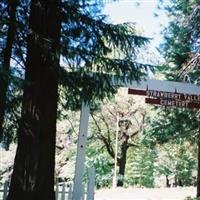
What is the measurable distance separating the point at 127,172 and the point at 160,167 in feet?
10.7

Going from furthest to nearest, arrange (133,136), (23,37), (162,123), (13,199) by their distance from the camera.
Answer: (133,136)
(162,123)
(23,37)
(13,199)

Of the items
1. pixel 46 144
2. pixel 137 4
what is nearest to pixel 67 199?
pixel 46 144

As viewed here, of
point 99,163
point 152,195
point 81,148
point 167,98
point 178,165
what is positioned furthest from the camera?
point 178,165

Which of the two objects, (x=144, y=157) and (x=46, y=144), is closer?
(x=46, y=144)

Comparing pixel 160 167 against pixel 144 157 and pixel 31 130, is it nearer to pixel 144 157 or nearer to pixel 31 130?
pixel 144 157

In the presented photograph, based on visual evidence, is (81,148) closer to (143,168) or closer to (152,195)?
(152,195)

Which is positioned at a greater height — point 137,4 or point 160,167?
point 137,4

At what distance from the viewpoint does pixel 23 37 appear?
711 cm

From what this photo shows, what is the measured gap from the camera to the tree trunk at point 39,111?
259 inches

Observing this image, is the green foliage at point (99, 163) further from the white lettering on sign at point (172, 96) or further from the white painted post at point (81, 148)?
the white painted post at point (81, 148)

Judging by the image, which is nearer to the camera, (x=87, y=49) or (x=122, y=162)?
(x=87, y=49)

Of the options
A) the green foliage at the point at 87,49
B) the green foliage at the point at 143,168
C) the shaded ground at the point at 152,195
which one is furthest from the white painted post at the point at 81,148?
the green foliage at the point at 143,168

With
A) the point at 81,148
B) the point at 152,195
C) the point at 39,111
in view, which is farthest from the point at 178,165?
the point at 39,111

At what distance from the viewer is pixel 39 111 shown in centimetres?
675
